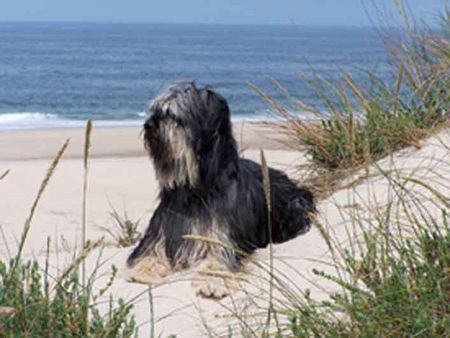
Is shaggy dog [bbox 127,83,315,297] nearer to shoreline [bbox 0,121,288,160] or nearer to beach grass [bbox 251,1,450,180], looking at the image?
beach grass [bbox 251,1,450,180]

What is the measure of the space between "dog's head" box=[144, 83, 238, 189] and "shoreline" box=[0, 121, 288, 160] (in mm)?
7256

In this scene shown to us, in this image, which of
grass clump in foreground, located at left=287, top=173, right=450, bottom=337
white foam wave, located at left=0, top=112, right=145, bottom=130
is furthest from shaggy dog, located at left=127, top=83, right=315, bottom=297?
white foam wave, located at left=0, top=112, right=145, bottom=130

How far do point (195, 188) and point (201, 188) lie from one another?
0.05m

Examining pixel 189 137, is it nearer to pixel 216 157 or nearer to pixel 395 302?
pixel 216 157

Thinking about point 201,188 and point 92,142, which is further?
point 92,142

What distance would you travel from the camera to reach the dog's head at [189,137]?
609 centimetres

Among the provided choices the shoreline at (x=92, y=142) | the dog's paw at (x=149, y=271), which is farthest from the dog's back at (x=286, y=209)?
the shoreline at (x=92, y=142)

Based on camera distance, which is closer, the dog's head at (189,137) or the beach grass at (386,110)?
the dog's head at (189,137)

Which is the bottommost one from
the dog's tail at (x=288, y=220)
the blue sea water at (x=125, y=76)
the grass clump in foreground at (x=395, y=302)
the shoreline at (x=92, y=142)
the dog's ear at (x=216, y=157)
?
the grass clump in foreground at (x=395, y=302)

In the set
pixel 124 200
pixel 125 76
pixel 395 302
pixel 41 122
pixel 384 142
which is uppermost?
pixel 125 76

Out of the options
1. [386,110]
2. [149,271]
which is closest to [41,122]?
[386,110]

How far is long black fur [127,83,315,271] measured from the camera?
6.15m

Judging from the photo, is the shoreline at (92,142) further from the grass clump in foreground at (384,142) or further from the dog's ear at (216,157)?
the dog's ear at (216,157)

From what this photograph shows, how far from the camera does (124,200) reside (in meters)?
11.2
